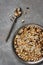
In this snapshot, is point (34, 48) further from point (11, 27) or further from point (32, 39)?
point (11, 27)

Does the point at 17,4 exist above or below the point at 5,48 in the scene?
above

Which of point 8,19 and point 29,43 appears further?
point 8,19

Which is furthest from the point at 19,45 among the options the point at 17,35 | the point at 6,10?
the point at 6,10

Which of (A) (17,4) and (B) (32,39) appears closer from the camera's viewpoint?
(B) (32,39)
